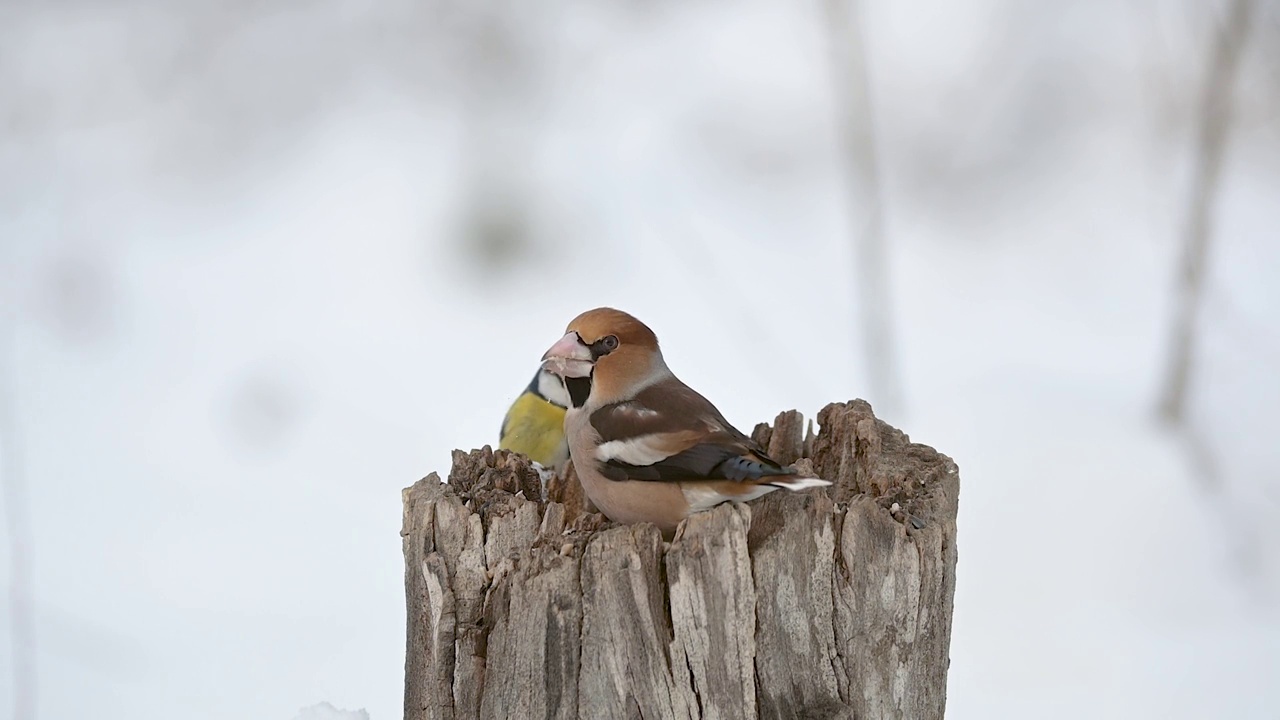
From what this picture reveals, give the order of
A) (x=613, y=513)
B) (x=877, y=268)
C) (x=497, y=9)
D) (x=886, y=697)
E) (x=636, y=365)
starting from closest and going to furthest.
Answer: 1. (x=886, y=697)
2. (x=613, y=513)
3. (x=636, y=365)
4. (x=877, y=268)
5. (x=497, y=9)

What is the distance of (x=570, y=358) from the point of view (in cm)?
257

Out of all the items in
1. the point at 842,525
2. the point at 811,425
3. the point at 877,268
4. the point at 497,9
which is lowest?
the point at 842,525

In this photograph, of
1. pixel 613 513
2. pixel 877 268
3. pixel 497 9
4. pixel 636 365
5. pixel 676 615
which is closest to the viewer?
pixel 676 615

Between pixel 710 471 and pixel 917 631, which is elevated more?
pixel 710 471

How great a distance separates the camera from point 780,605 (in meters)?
2.18

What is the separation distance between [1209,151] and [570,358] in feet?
10.9

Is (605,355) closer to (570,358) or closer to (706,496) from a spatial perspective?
(570,358)

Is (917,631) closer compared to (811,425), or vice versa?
(917,631)

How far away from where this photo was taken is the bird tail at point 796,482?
2068 mm

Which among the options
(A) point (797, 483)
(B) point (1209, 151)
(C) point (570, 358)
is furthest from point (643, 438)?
(B) point (1209, 151)

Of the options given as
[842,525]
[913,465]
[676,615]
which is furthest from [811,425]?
[676,615]

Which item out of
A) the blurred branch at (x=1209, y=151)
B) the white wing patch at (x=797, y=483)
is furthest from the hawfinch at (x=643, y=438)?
the blurred branch at (x=1209, y=151)

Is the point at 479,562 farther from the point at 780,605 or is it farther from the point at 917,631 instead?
the point at 917,631

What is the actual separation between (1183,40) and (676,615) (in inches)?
198
